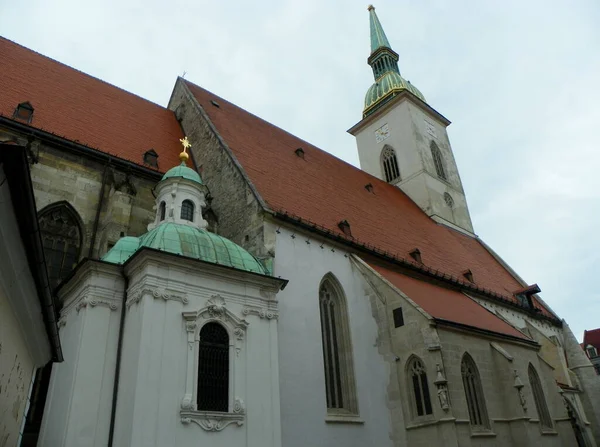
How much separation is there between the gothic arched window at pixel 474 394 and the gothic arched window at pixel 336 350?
270 centimetres

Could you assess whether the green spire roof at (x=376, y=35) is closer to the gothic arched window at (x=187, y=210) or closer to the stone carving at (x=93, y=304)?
the gothic arched window at (x=187, y=210)

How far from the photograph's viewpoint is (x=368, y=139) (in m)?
28.3

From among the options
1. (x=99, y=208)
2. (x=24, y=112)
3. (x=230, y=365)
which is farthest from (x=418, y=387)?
(x=24, y=112)

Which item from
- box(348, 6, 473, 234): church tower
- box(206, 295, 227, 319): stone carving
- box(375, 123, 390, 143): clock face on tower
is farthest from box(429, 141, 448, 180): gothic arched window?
box(206, 295, 227, 319): stone carving

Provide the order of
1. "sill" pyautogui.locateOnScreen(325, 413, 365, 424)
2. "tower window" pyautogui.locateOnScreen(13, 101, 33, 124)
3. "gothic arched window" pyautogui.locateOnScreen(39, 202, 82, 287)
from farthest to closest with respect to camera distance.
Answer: "tower window" pyautogui.locateOnScreen(13, 101, 33, 124) → "gothic arched window" pyautogui.locateOnScreen(39, 202, 82, 287) → "sill" pyautogui.locateOnScreen(325, 413, 365, 424)

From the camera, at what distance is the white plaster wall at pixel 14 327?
3256 mm

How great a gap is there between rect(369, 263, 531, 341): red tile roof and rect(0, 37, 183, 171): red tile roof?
296 inches

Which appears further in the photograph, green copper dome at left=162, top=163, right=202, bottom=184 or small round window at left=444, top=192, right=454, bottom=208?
small round window at left=444, top=192, right=454, bottom=208

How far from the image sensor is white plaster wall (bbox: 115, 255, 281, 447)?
7965mm

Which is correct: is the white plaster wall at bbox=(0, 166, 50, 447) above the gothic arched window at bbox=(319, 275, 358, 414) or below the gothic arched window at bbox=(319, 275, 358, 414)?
below

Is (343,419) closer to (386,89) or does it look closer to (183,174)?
(183,174)

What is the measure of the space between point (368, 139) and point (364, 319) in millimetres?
17335

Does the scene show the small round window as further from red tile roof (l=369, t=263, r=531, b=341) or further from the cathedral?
red tile roof (l=369, t=263, r=531, b=341)

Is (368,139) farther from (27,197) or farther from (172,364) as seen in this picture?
(27,197)
